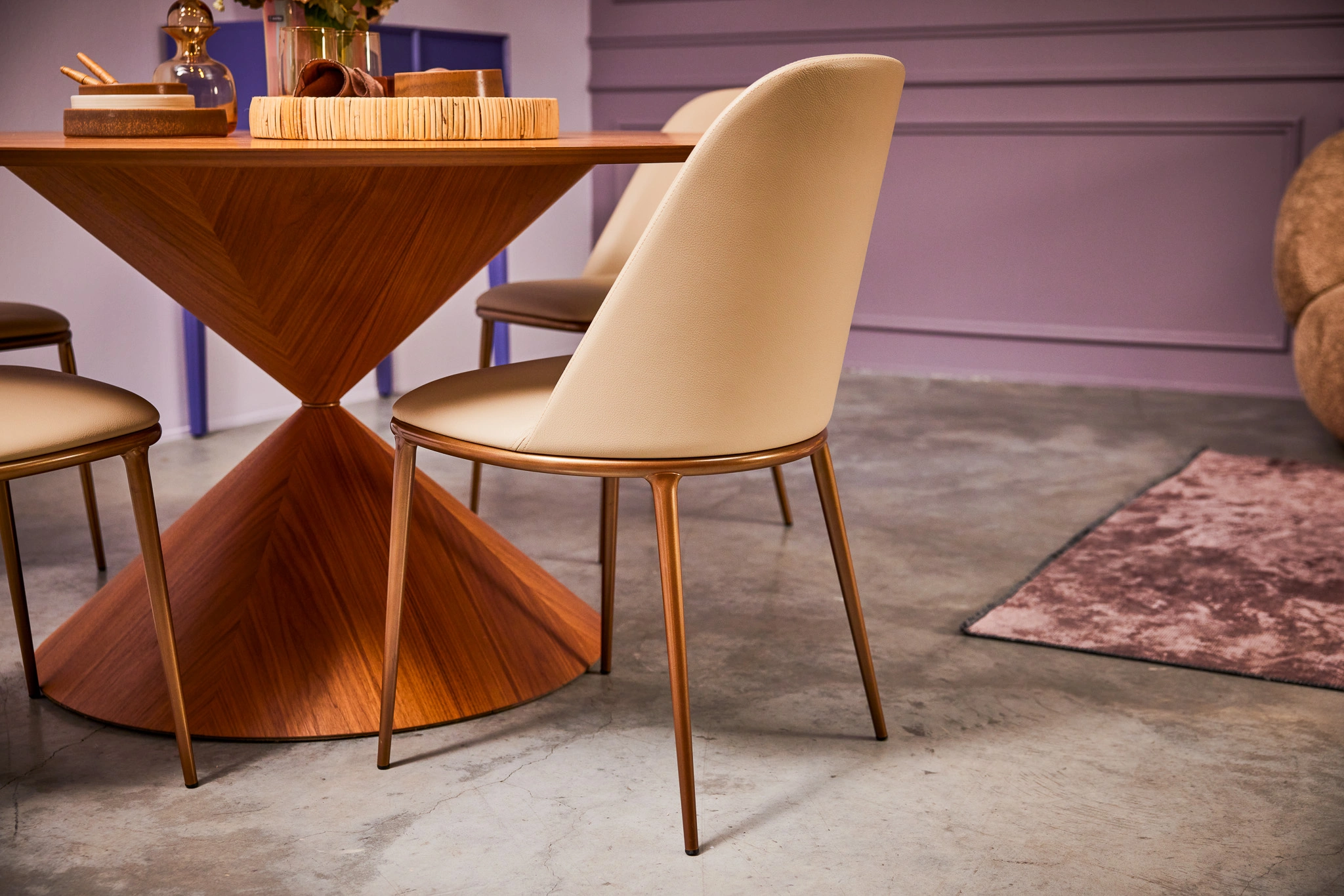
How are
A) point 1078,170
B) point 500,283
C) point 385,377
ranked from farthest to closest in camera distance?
point 1078,170 → point 500,283 → point 385,377

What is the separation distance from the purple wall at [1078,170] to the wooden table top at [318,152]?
3.03 metres

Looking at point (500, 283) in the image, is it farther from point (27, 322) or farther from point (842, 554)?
point (842, 554)

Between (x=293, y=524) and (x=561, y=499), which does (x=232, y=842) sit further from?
(x=561, y=499)

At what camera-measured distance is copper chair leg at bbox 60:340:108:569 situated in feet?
7.16

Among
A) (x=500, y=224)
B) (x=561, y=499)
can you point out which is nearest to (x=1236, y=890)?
(x=500, y=224)

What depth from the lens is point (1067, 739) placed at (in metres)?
1.64

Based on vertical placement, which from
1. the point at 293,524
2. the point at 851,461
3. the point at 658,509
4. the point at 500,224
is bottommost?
the point at 851,461

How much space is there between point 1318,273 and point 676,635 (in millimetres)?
2542

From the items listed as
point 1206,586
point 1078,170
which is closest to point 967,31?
point 1078,170

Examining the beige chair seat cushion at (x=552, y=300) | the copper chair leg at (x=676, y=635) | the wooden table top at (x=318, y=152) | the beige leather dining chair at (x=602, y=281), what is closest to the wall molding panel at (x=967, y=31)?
the beige leather dining chair at (x=602, y=281)

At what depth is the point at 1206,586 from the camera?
2.22 meters

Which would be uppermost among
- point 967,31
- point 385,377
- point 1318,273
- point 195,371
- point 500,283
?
point 967,31

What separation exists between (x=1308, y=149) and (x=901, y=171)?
1.26 meters

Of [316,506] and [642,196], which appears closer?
[316,506]
